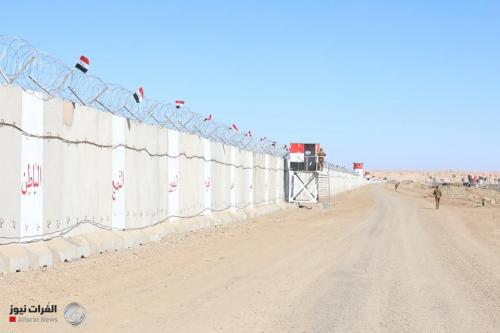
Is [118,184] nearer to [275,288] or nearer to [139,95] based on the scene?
[139,95]

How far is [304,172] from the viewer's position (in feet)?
130

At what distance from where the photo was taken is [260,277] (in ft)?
35.6

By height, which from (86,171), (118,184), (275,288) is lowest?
(275,288)

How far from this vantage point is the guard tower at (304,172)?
38.9 meters

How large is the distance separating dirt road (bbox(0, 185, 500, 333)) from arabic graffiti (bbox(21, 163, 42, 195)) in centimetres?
132

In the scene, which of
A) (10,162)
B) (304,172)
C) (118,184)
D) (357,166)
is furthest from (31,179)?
(357,166)

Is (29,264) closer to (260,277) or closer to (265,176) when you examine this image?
(260,277)

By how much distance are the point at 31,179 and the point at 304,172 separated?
96.1 feet

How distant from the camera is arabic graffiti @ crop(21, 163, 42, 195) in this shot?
10.8m

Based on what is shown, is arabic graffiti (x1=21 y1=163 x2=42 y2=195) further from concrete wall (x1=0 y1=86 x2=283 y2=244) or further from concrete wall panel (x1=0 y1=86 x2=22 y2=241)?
concrete wall panel (x1=0 y1=86 x2=22 y2=241)

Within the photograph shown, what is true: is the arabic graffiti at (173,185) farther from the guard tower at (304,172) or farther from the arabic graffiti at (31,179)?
the guard tower at (304,172)

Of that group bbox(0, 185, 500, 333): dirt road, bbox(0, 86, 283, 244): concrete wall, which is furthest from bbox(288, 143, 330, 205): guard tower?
bbox(0, 185, 500, 333): dirt road

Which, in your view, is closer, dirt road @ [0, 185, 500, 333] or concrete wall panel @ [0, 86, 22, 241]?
dirt road @ [0, 185, 500, 333]

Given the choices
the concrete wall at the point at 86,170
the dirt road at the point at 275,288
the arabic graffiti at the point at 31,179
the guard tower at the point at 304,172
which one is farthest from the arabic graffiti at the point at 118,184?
the guard tower at the point at 304,172
